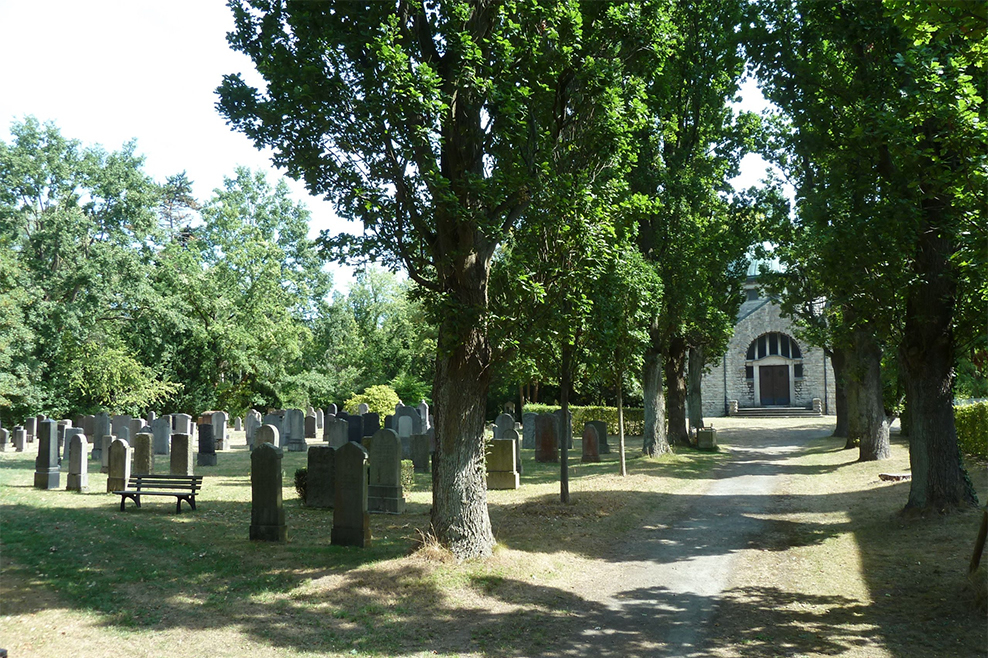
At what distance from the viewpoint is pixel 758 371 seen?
48.7 metres

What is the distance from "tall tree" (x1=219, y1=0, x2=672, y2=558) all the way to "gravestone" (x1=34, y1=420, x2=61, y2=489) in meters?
9.38

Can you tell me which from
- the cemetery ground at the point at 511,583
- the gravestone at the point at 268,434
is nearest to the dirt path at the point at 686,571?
the cemetery ground at the point at 511,583

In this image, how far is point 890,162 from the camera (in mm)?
11852

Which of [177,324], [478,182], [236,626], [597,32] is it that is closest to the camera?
[236,626]

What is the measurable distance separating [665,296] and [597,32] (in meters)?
12.2

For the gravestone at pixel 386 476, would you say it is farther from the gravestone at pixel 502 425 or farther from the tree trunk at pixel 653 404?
the tree trunk at pixel 653 404

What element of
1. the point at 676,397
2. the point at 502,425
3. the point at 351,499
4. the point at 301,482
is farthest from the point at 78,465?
the point at 676,397

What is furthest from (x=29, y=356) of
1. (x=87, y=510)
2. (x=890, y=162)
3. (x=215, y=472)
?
(x=890, y=162)

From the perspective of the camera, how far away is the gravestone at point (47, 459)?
50.8ft

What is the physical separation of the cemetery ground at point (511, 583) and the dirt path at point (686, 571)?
4 cm

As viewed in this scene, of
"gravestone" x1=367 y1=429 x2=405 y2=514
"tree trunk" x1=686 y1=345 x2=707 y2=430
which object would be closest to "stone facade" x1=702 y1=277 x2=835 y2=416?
"tree trunk" x1=686 y1=345 x2=707 y2=430

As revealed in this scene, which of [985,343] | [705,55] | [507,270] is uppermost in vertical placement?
[705,55]

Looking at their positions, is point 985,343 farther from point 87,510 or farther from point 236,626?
point 87,510

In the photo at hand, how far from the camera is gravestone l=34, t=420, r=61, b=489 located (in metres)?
15.5
